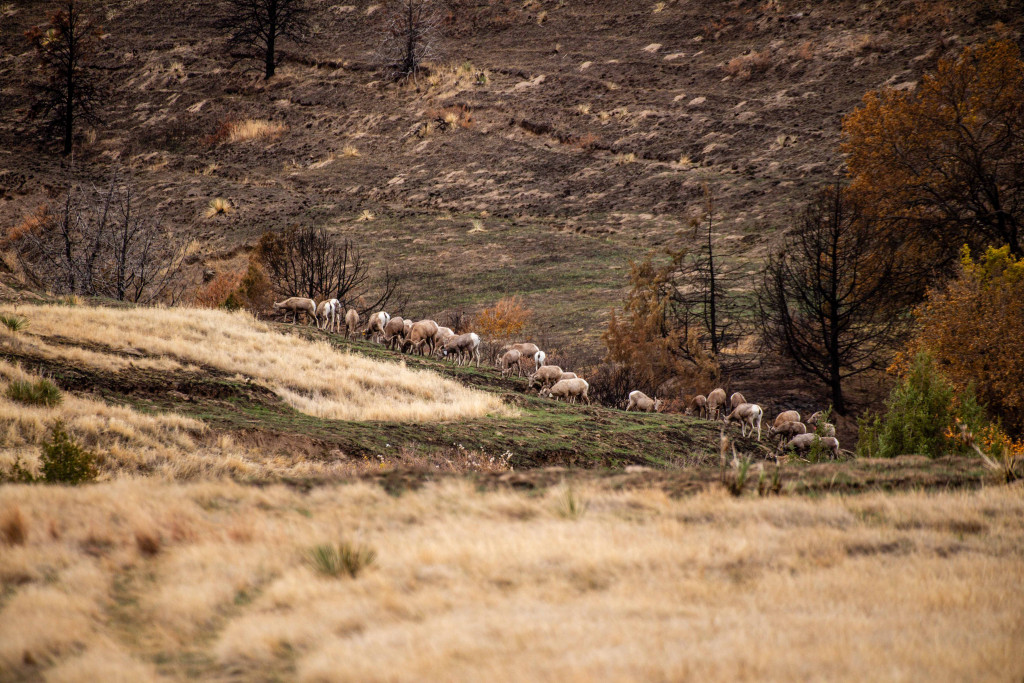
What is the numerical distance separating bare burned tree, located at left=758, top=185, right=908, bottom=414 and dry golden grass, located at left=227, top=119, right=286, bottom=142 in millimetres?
50068

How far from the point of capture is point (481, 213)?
5038 centimetres

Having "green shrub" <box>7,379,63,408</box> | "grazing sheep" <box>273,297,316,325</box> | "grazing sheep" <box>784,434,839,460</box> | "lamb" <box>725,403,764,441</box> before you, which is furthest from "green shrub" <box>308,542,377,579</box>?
"grazing sheep" <box>273,297,316,325</box>

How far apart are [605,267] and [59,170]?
45.3m

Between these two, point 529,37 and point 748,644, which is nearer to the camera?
point 748,644

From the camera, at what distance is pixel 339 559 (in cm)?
451

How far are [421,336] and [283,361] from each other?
711 cm

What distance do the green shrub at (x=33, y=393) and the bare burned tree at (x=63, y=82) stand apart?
62930 mm

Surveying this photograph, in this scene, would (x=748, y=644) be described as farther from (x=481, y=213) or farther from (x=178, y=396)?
(x=481, y=213)

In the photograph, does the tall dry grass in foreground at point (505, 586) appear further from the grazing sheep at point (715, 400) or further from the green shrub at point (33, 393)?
the grazing sheep at point (715, 400)

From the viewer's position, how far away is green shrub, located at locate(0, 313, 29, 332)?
1273 cm

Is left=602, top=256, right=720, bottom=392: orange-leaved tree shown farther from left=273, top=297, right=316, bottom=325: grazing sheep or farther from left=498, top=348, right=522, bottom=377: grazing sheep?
left=273, top=297, right=316, bottom=325: grazing sheep

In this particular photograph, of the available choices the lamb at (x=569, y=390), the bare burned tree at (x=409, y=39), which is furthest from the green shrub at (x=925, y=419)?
the bare burned tree at (x=409, y=39)

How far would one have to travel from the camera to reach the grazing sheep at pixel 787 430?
18156 mm

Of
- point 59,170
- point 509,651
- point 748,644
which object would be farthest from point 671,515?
point 59,170
